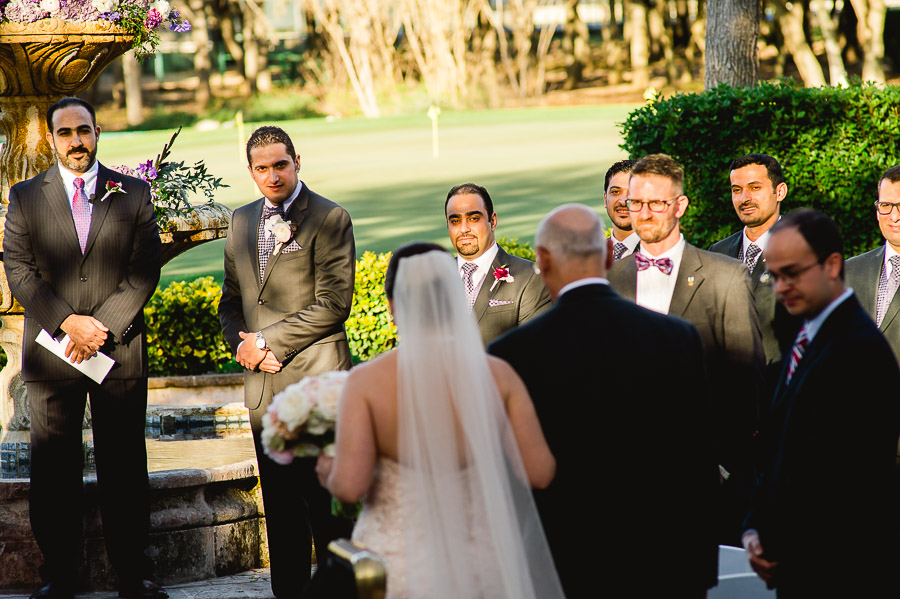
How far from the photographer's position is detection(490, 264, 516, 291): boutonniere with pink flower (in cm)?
563

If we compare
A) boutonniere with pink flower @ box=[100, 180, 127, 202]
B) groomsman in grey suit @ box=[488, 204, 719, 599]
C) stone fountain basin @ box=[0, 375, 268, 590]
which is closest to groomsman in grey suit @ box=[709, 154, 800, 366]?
groomsman in grey suit @ box=[488, 204, 719, 599]

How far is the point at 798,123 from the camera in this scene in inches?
387

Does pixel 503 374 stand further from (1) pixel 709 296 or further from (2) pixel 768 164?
(2) pixel 768 164

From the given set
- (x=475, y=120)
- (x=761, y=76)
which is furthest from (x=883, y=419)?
(x=761, y=76)

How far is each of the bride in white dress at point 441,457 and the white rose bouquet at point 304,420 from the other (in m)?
0.17

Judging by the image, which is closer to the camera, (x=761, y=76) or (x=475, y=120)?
(x=475, y=120)

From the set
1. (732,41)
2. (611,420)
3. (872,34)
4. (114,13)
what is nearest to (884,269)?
(611,420)

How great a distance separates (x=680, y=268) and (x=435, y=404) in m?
2.38

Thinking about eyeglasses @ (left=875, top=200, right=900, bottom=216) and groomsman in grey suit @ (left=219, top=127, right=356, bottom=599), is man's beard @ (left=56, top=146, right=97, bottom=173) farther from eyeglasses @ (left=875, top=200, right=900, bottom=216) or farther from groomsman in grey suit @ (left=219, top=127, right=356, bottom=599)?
eyeglasses @ (left=875, top=200, right=900, bottom=216)

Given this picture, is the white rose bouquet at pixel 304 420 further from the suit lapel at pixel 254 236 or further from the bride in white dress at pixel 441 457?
the suit lapel at pixel 254 236

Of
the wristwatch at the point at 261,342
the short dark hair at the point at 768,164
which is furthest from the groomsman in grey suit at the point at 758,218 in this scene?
the wristwatch at the point at 261,342

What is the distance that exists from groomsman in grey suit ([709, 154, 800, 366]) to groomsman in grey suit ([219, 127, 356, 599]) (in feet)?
7.38

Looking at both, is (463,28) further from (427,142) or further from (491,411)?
(491,411)

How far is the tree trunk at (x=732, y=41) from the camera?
11.3 metres
